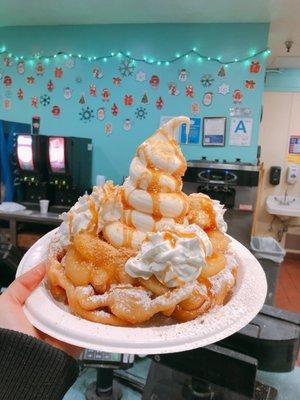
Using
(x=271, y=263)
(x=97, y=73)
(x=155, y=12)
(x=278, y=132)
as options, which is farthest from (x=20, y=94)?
(x=278, y=132)

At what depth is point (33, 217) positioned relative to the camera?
3.26 m

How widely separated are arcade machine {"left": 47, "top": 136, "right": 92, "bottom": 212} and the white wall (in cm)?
311

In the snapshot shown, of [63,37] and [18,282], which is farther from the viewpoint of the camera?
[63,37]

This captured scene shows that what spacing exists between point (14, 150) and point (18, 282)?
9.59ft

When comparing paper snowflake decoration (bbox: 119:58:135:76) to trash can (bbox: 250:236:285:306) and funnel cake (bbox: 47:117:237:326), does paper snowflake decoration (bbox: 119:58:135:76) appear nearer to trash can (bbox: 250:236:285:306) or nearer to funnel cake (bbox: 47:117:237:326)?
trash can (bbox: 250:236:285:306)

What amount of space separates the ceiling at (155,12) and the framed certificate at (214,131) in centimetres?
107

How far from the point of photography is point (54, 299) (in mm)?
919

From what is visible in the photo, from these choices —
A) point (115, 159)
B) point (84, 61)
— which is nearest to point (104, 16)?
point (84, 61)

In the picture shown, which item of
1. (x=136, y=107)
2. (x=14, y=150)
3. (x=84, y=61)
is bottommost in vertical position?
(x=14, y=150)

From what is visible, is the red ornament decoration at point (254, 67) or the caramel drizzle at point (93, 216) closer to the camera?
the caramel drizzle at point (93, 216)

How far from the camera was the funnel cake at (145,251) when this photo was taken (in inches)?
32.5

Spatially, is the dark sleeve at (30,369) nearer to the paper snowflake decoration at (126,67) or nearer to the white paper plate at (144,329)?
the white paper plate at (144,329)

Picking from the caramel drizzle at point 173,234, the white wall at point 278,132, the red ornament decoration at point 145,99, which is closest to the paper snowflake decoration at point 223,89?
the red ornament decoration at point 145,99

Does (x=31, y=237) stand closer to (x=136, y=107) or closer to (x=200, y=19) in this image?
(x=136, y=107)
